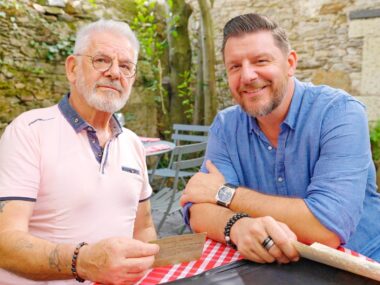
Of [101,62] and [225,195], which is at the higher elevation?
[101,62]

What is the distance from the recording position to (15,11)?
489 cm

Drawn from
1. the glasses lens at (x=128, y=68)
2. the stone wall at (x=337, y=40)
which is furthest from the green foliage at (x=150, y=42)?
the glasses lens at (x=128, y=68)

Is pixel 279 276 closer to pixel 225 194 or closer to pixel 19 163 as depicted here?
pixel 225 194

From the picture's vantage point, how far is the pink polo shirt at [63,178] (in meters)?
1.50

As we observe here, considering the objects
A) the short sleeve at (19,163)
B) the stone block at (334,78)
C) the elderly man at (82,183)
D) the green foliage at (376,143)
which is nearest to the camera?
the elderly man at (82,183)

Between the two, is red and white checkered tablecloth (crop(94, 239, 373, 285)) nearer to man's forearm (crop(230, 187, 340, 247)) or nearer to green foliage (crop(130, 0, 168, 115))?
man's forearm (crop(230, 187, 340, 247))

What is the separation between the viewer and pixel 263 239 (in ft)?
3.70

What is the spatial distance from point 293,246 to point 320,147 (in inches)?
24.1

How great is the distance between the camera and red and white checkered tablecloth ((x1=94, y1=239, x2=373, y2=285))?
1079 mm

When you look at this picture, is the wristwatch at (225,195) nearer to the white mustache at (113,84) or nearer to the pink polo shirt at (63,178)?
the pink polo shirt at (63,178)

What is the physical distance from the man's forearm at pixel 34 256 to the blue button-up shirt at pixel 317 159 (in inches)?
29.6

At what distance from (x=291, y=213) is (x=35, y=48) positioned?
4.65 metres

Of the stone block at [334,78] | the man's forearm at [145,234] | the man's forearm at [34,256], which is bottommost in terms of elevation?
the man's forearm at [145,234]

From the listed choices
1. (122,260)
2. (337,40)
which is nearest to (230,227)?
(122,260)
